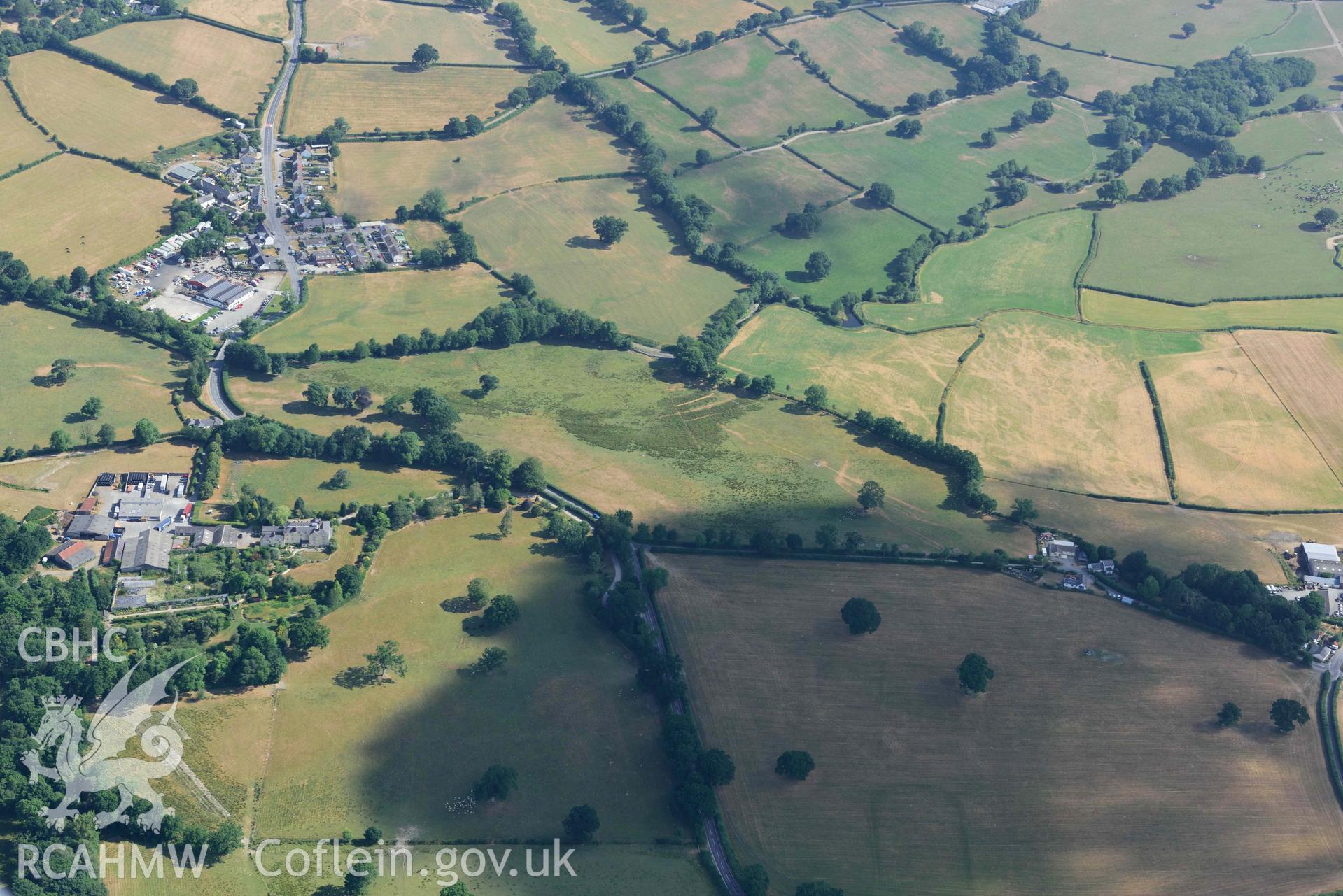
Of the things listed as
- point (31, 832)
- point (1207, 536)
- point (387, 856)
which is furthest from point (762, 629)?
point (31, 832)

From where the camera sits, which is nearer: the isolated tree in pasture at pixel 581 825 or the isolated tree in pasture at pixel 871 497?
the isolated tree in pasture at pixel 581 825

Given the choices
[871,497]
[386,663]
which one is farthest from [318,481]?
[871,497]

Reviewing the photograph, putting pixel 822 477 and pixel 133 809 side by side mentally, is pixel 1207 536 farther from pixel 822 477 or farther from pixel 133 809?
pixel 133 809

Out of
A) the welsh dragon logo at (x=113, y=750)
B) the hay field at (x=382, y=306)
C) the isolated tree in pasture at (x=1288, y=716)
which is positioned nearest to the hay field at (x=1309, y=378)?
the isolated tree in pasture at (x=1288, y=716)

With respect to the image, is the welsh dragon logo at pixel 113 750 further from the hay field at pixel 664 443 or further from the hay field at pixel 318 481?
the hay field at pixel 664 443

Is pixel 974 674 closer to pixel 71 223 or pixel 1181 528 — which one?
pixel 1181 528
